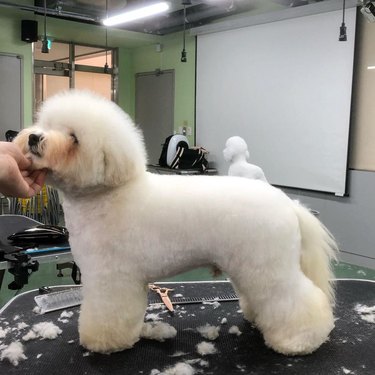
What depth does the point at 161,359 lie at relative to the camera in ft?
4.36

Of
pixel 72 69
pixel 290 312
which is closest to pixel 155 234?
pixel 290 312

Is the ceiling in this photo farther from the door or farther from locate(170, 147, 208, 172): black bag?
locate(170, 147, 208, 172): black bag

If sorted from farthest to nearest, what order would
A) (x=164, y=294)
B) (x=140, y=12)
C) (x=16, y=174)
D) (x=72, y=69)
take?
(x=72, y=69) → (x=140, y=12) → (x=164, y=294) → (x=16, y=174)

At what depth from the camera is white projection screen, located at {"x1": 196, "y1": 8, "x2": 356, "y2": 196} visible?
394 cm

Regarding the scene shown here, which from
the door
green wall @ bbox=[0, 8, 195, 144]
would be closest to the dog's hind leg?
green wall @ bbox=[0, 8, 195, 144]

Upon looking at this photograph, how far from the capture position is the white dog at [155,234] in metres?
1.22

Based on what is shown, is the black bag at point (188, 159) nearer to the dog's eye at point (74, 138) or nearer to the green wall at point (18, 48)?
the green wall at point (18, 48)

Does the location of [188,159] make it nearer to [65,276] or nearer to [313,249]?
[65,276]

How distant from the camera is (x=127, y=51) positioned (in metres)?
6.70

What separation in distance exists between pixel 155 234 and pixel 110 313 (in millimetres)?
266

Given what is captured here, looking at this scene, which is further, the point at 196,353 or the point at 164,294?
the point at 164,294

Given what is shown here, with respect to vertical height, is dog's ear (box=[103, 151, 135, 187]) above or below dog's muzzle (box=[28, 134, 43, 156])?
below

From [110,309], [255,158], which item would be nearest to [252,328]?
[110,309]

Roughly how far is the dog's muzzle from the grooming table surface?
2.00ft
